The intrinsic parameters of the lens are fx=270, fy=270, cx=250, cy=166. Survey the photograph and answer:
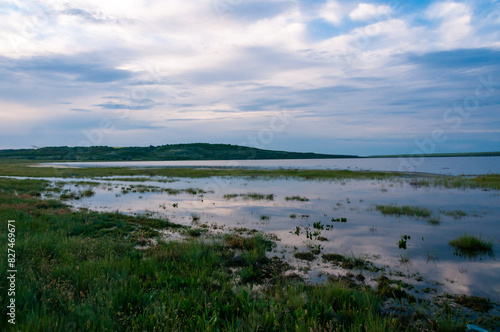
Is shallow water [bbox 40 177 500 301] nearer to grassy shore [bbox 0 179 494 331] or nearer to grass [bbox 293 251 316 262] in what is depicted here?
grass [bbox 293 251 316 262]

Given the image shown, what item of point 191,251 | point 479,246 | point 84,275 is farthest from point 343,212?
point 84,275

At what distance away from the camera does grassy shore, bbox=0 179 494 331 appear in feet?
15.7

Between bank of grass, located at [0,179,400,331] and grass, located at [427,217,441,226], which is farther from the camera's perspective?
grass, located at [427,217,441,226]

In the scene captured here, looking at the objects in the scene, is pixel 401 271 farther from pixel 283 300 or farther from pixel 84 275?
pixel 84 275

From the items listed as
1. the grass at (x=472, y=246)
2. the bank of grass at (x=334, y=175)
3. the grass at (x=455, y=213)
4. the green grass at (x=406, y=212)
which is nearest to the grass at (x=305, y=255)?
the grass at (x=472, y=246)

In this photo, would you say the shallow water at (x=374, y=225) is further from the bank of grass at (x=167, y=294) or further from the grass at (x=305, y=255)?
the bank of grass at (x=167, y=294)

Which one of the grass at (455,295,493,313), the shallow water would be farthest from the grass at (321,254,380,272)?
the grass at (455,295,493,313)

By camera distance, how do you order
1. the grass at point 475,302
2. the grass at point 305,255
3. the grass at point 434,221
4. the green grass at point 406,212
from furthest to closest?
1. the green grass at point 406,212
2. the grass at point 434,221
3. the grass at point 305,255
4. the grass at point 475,302

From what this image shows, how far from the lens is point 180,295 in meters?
6.04

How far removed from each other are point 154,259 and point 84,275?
2.25 metres

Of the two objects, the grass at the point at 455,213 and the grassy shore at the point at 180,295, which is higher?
the grassy shore at the point at 180,295

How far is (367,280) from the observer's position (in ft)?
26.8

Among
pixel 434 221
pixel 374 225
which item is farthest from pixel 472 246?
pixel 434 221

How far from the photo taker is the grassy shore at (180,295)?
479 cm
